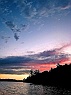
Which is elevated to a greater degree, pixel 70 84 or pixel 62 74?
pixel 62 74

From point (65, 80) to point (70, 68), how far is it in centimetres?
1582

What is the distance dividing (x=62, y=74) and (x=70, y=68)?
10630 millimetres

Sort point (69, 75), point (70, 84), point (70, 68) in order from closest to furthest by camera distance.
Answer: point (70, 84) → point (69, 75) → point (70, 68)

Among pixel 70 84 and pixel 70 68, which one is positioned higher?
pixel 70 68

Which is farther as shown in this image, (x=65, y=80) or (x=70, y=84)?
(x=65, y=80)

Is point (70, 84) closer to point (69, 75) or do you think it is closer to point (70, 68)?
point (69, 75)

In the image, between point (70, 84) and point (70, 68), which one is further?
point (70, 68)

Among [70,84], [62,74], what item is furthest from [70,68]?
[70,84]

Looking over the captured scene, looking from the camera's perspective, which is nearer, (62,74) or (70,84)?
(70,84)

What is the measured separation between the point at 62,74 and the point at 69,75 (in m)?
17.7

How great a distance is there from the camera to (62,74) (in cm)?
19988

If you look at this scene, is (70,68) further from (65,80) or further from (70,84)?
(70,84)

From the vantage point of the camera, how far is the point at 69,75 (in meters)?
183

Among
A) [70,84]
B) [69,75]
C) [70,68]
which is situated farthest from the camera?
[70,68]
